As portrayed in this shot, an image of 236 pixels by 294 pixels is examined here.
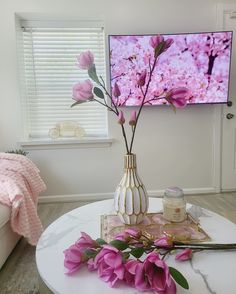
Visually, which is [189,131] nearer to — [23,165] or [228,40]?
[228,40]

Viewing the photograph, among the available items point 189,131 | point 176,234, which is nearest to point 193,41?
point 189,131

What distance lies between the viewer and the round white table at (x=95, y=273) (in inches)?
29.4

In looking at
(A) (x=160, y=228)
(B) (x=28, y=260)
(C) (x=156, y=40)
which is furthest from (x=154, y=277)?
(B) (x=28, y=260)

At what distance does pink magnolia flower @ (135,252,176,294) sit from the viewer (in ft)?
2.26

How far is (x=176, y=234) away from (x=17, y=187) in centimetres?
113

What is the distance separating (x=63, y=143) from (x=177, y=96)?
2.05 metres

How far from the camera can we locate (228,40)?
2639 mm

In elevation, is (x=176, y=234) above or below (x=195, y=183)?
above

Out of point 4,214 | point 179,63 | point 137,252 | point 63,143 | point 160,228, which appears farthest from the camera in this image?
point 63,143

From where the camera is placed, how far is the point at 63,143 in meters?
2.85

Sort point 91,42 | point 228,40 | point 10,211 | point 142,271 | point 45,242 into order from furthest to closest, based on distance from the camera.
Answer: point 91,42 < point 228,40 < point 10,211 < point 45,242 < point 142,271

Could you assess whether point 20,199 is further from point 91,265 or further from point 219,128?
point 219,128

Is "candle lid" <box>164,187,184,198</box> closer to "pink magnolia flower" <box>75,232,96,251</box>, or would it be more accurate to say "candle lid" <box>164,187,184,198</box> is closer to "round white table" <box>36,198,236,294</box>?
"round white table" <box>36,198,236,294</box>

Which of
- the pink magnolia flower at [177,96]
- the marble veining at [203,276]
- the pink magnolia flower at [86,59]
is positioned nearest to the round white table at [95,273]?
the marble veining at [203,276]
